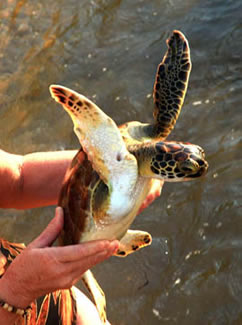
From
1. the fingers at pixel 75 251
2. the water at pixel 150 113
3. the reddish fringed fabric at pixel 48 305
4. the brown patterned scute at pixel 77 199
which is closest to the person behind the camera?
the fingers at pixel 75 251

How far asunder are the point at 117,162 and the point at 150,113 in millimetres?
1473

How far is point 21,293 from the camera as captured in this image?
117 centimetres

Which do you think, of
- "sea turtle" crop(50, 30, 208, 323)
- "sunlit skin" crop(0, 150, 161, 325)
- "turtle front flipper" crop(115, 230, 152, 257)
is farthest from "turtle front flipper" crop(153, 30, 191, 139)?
"turtle front flipper" crop(115, 230, 152, 257)

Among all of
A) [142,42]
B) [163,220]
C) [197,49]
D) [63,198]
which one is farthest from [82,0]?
[63,198]

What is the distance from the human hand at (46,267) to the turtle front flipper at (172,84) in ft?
1.34

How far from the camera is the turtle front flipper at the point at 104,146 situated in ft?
3.63

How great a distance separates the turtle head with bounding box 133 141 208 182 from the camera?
117 cm

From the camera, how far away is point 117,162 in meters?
1.19

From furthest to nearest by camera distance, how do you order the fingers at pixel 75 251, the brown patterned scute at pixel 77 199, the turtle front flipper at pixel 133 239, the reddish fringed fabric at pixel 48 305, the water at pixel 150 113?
the water at pixel 150 113 < the turtle front flipper at pixel 133 239 < the reddish fringed fabric at pixel 48 305 < the brown patterned scute at pixel 77 199 < the fingers at pixel 75 251

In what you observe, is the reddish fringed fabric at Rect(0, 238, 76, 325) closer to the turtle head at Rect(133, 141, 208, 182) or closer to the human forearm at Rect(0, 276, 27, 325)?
the human forearm at Rect(0, 276, 27, 325)

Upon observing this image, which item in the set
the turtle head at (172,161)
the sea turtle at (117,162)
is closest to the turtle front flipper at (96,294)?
the sea turtle at (117,162)

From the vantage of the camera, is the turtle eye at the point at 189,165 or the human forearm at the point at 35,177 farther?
the human forearm at the point at 35,177

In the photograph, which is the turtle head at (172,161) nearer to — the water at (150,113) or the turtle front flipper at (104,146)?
the turtle front flipper at (104,146)

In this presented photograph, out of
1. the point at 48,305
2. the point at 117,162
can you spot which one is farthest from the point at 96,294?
the point at 117,162
